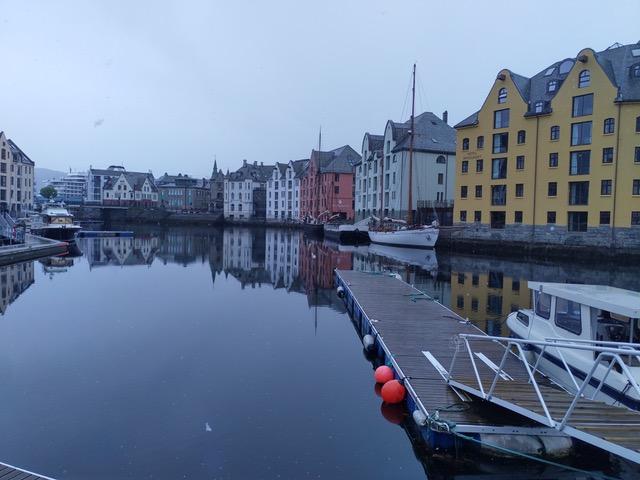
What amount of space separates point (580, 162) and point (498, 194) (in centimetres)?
835

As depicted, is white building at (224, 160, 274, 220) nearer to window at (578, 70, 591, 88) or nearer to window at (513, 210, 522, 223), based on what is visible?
window at (513, 210, 522, 223)

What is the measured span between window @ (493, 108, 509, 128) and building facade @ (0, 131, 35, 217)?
222ft

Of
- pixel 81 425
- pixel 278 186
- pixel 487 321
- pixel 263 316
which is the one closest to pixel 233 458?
pixel 81 425

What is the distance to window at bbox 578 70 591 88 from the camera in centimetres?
4284

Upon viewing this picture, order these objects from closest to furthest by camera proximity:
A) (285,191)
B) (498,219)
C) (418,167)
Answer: (498,219) < (418,167) < (285,191)

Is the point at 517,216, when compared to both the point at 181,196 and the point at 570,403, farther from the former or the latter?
the point at 181,196

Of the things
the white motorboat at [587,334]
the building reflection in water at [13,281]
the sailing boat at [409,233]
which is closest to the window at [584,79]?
the sailing boat at [409,233]

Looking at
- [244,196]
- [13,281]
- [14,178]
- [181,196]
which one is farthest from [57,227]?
[181,196]

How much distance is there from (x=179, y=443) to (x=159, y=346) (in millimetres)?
6333

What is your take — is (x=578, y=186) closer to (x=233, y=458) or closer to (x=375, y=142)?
(x=375, y=142)

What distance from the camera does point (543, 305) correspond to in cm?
1187

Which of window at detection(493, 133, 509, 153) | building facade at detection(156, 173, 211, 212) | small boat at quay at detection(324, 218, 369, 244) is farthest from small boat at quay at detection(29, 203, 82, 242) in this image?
building facade at detection(156, 173, 211, 212)

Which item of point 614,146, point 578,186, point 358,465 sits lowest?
point 358,465

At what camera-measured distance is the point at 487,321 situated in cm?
1819
